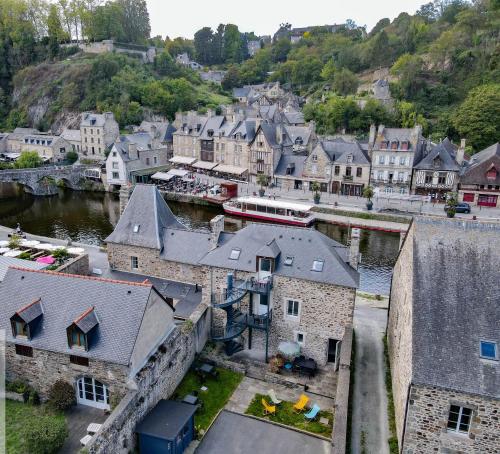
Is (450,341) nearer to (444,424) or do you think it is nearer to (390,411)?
(444,424)

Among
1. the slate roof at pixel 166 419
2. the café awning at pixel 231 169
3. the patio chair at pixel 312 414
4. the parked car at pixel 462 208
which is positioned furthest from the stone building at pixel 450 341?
the café awning at pixel 231 169

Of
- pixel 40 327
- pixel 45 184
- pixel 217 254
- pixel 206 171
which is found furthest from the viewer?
pixel 206 171

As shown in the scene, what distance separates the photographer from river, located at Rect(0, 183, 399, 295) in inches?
1480

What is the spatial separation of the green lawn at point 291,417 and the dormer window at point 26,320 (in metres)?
9.30

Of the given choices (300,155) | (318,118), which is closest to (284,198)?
(300,155)

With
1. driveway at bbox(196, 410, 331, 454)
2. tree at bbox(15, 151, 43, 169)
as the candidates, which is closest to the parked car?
driveway at bbox(196, 410, 331, 454)

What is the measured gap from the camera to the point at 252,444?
15.8 metres

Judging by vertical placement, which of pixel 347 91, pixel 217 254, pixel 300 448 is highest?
pixel 347 91

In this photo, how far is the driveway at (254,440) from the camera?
1561cm

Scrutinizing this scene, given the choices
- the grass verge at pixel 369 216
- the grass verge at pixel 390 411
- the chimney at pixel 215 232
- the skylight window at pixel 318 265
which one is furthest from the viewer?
the grass verge at pixel 369 216

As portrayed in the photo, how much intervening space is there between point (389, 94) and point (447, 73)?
11.9 m

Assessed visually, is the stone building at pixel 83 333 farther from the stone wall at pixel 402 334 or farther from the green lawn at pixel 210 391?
the stone wall at pixel 402 334

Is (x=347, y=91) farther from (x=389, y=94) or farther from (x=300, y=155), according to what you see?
(x=300, y=155)

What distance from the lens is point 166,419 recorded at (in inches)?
629
